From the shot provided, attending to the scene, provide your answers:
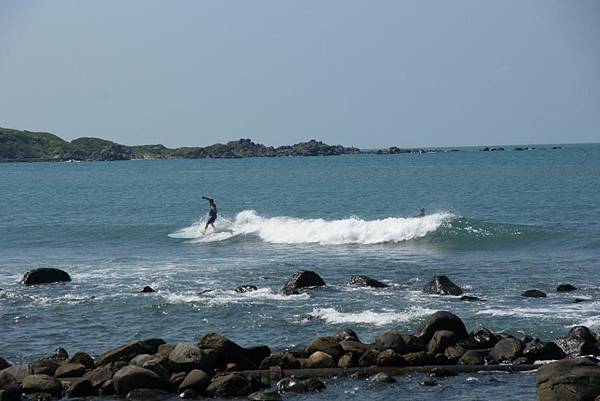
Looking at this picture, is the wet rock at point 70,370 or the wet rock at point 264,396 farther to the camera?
the wet rock at point 70,370

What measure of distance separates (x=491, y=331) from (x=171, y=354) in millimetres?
7157

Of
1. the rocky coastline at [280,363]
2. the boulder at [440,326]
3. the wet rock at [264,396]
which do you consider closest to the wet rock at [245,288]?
the rocky coastline at [280,363]

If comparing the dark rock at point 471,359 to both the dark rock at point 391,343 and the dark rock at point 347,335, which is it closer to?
the dark rock at point 391,343

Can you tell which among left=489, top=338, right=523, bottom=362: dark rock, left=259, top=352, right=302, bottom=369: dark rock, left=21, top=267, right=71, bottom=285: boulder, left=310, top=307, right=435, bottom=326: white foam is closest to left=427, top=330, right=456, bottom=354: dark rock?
left=489, top=338, right=523, bottom=362: dark rock

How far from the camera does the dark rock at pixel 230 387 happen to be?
16.2m

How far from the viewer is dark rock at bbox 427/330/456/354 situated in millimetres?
18250

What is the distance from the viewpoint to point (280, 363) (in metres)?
17.6

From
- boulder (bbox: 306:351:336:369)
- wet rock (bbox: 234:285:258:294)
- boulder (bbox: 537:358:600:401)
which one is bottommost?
wet rock (bbox: 234:285:258:294)

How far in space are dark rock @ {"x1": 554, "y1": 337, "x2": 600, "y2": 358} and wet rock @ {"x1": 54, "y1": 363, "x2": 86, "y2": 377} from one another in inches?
376

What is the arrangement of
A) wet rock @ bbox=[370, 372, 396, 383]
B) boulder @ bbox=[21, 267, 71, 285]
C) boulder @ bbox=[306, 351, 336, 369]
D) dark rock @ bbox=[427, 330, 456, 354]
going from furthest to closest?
boulder @ bbox=[21, 267, 71, 285] → dark rock @ bbox=[427, 330, 456, 354] → boulder @ bbox=[306, 351, 336, 369] → wet rock @ bbox=[370, 372, 396, 383]

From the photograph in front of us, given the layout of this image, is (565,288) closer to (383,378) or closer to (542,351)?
(542,351)

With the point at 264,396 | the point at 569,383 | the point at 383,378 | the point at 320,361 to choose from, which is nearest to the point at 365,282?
the point at 320,361

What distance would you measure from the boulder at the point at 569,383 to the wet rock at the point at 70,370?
8.53 metres

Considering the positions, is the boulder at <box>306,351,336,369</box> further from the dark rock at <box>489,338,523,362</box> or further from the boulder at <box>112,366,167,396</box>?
the dark rock at <box>489,338,523,362</box>
